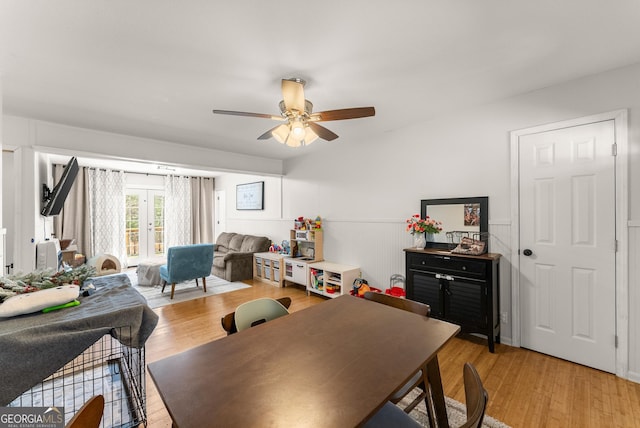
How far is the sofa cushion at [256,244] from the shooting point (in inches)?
225

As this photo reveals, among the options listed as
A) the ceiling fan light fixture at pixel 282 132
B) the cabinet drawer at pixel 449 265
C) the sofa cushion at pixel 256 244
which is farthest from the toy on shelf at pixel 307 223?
the ceiling fan light fixture at pixel 282 132

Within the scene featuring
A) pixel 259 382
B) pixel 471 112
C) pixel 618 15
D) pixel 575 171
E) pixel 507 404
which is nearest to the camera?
pixel 259 382

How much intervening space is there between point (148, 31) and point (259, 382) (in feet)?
6.71

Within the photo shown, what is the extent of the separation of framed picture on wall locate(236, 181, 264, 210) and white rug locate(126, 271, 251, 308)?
→ 184cm

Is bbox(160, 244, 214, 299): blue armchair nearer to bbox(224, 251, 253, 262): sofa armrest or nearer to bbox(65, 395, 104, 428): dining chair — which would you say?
bbox(224, 251, 253, 262): sofa armrest

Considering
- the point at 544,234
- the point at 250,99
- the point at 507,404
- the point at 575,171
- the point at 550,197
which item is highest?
the point at 250,99

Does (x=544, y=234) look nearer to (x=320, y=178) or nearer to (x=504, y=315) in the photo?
(x=504, y=315)

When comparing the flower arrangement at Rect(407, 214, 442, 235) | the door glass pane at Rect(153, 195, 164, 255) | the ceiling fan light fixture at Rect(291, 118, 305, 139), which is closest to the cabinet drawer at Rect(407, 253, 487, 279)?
the flower arrangement at Rect(407, 214, 442, 235)

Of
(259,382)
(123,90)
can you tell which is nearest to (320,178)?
(123,90)

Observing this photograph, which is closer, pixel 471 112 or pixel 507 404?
pixel 507 404

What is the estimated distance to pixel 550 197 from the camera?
2502mm

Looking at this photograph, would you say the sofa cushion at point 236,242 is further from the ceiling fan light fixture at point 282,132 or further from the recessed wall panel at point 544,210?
the recessed wall panel at point 544,210

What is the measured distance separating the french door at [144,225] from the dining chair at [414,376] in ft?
22.0

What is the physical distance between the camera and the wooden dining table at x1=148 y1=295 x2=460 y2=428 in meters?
0.85
